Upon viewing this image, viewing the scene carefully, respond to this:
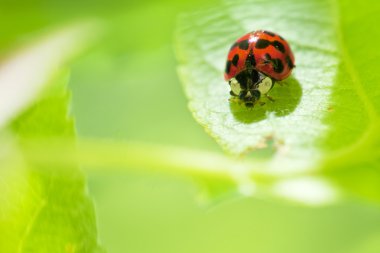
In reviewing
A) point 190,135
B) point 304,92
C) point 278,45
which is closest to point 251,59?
point 278,45

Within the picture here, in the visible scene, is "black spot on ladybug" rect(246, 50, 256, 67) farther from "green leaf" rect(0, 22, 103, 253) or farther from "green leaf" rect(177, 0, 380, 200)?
"green leaf" rect(0, 22, 103, 253)

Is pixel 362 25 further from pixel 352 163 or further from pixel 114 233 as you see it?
pixel 114 233

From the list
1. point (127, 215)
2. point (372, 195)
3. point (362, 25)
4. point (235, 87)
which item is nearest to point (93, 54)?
point (127, 215)

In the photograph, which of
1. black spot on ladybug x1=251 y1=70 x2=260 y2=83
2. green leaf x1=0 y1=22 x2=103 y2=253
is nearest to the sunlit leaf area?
green leaf x1=0 y1=22 x2=103 y2=253

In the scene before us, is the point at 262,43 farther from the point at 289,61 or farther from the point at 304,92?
the point at 304,92

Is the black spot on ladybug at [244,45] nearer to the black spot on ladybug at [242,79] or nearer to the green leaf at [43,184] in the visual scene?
the black spot on ladybug at [242,79]

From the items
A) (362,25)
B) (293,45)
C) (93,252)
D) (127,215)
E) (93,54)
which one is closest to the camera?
(93,252)
